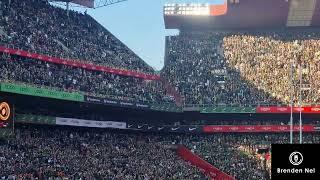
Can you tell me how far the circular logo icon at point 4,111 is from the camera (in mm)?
40688

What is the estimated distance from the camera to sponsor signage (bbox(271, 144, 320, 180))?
804 centimetres

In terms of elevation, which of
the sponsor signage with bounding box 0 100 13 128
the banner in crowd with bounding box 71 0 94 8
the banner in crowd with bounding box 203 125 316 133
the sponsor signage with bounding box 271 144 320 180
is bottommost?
the banner in crowd with bounding box 203 125 316 133

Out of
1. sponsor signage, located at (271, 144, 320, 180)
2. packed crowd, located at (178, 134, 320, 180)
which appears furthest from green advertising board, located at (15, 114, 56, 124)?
sponsor signage, located at (271, 144, 320, 180)

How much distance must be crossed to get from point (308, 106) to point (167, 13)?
23.4m

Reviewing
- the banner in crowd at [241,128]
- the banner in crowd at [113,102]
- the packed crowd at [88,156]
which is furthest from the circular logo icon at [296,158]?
the banner in crowd at [241,128]

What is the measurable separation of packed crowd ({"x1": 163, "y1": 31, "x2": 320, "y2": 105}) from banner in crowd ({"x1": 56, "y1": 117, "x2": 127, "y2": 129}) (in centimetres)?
778

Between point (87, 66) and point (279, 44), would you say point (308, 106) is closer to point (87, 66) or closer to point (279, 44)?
point (279, 44)

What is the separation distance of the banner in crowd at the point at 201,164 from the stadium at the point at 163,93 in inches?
5.3

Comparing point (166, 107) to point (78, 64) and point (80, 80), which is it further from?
point (78, 64)

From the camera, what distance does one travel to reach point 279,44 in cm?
6500

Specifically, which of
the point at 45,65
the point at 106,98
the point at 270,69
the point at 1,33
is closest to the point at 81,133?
the point at 106,98

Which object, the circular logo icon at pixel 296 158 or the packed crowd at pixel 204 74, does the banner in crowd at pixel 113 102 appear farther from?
the circular logo icon at pixel 296 158

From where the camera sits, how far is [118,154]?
161 ft

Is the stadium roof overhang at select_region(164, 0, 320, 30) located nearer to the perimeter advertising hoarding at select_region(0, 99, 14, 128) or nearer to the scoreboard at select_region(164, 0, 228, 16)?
the scoreboard at select_region(164, 0, 228, 16)
